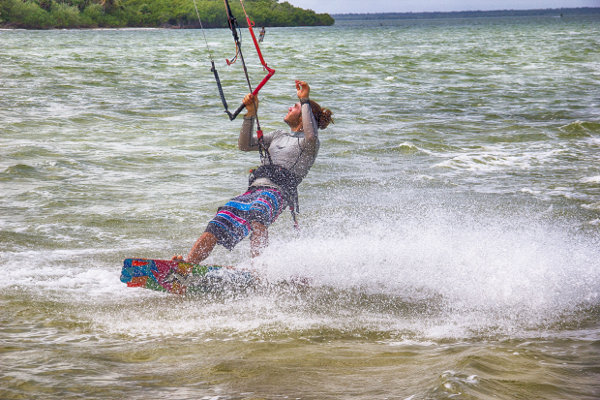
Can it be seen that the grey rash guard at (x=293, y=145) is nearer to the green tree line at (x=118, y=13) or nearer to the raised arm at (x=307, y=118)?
the raised arm at (x=307, y=118)

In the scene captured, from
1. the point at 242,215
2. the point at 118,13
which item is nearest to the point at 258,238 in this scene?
the point at 242,215

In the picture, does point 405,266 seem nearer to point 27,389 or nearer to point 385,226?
point 385,226

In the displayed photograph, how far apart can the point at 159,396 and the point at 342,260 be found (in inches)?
124

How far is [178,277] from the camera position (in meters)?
5.61

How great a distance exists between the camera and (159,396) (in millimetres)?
3691

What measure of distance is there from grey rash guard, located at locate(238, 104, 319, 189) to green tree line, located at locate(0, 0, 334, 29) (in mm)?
99412

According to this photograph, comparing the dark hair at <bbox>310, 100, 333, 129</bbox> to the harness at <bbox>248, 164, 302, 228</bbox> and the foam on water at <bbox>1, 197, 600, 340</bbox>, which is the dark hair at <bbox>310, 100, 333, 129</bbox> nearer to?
the harness at <bbox>248, 164, 302, 228</bbox>

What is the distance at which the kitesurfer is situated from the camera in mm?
5848

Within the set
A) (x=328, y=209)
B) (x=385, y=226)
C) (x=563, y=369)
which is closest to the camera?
(x=563, y=369)

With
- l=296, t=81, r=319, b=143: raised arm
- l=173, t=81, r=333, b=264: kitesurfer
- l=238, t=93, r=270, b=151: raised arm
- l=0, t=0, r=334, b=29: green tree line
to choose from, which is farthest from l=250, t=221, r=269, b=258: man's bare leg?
l=0, t=0, r=334, b=29: green tree line

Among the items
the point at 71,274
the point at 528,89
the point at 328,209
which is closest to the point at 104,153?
the point at 328,209

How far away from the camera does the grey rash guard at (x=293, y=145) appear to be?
6223mm

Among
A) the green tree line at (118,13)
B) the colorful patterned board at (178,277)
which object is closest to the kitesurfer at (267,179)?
the colorful patterned board at (178,277)

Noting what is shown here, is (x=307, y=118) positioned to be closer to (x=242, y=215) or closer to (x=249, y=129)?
(x=249, y=129)
